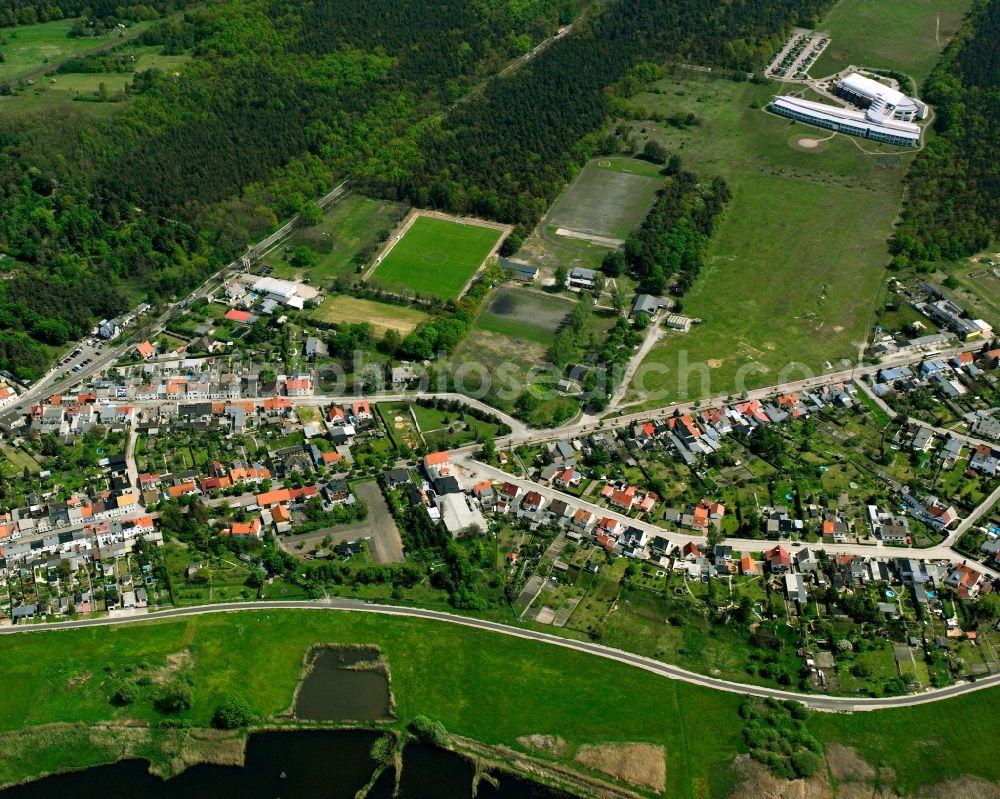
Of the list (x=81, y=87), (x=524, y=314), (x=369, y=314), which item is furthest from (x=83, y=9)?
(x=524, y=314)

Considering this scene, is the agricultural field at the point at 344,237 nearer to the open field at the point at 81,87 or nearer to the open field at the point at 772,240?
the open field at the point at 772,240

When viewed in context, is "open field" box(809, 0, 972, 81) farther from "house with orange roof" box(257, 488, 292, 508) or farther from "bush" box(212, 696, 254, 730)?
"bush" box(212, 696, 254, 730)

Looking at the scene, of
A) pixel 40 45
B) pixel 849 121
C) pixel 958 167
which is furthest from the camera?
pixel 40 45

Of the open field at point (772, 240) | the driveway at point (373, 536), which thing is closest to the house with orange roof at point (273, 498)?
the driveway at point (373, 536)

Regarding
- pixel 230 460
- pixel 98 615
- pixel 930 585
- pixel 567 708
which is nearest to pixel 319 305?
pixel 230 460

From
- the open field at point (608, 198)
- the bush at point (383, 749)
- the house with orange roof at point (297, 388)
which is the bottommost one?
the bush at point (383, 749)

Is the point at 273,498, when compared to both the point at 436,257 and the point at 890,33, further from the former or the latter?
the point at 890,33
